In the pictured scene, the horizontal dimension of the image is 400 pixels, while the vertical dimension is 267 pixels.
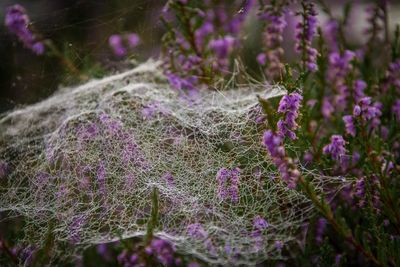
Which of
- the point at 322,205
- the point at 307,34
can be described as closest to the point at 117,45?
the point at 307,34

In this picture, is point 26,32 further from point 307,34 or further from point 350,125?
point 350,125

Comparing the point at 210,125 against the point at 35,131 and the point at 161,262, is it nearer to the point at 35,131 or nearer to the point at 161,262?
the point at 161,262

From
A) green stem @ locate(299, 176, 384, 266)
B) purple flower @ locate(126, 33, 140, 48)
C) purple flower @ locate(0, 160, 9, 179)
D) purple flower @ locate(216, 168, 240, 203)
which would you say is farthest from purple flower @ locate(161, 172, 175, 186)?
purple flower @ locate(126, 33, 140, 48)

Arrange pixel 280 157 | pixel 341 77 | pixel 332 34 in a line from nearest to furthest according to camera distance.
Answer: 1. pixel 280 157
2. pixel 341 77
3. pixel 332 34

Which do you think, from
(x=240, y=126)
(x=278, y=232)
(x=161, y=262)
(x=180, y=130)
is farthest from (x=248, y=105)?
(x=161, y=262)

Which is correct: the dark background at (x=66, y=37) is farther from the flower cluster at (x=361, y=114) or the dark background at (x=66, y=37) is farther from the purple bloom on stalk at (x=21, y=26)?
the flower cluster at (x=361, y=114)
